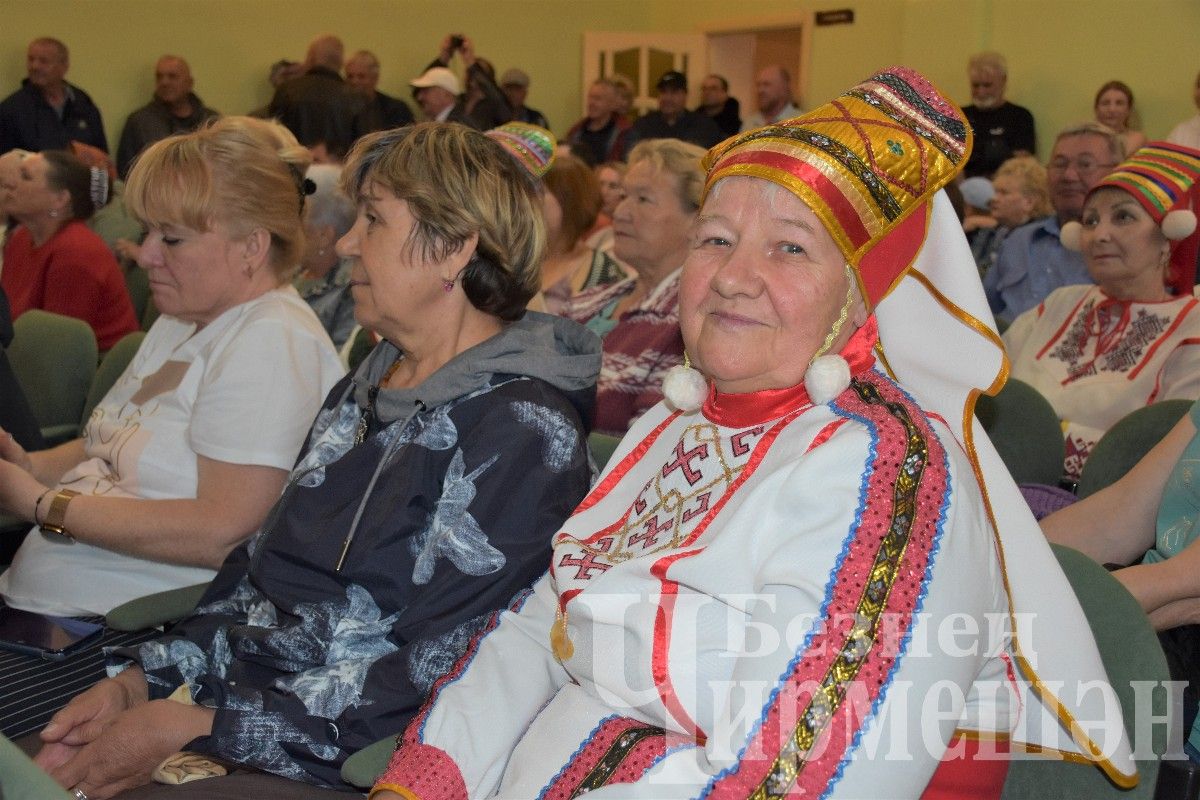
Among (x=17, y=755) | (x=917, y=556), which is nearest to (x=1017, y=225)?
(x=917, y=556)

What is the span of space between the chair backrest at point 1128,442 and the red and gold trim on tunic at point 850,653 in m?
1.32

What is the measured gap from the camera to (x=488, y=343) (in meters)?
1.87

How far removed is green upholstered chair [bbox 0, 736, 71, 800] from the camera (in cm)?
107

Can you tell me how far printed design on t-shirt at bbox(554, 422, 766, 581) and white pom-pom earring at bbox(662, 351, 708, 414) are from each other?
33 millimetres

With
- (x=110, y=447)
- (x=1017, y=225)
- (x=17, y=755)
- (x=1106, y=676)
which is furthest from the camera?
(x=1017, y=225)

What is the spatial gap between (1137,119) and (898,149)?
22.9 feet

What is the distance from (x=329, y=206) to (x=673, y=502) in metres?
2.43

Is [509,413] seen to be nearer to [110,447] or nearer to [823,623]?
[823,623]

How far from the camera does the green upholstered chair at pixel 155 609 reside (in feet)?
6.58

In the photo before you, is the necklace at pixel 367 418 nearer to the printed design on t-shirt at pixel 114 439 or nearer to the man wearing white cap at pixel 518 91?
the printed design on t-shirt at pixel 114 439

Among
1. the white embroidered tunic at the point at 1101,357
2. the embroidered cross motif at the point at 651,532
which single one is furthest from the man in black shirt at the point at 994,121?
the embroidered cross motif at the point at 651,532

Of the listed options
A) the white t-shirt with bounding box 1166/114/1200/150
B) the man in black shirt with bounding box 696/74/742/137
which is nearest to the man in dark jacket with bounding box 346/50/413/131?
the man in black shirt with bounding box 696/74/742/137

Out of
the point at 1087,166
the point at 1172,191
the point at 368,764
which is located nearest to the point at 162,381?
the point at 368,764

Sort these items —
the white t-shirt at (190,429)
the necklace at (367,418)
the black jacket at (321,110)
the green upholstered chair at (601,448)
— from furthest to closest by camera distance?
1. the black jacket at (321,110)
2. the white t-shirt at (190,429)
3. the green upholstered chair at (601,448)
4. the necklace at (367,418)
